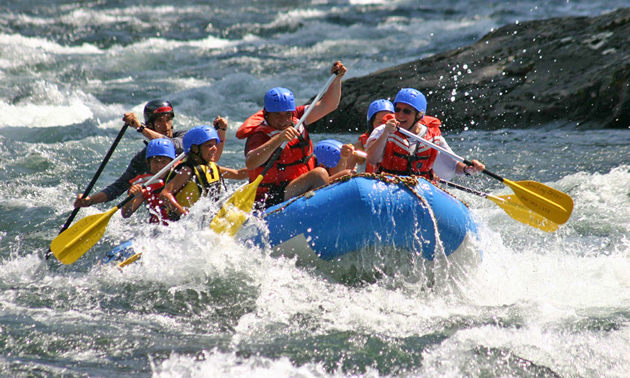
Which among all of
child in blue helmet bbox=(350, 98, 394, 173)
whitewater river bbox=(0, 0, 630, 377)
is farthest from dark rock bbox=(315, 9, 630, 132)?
child in blue helmet bbox=(350, 98, 394, 173)

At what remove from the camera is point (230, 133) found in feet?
39.5

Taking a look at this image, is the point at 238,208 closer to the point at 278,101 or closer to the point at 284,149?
the point at 284,149

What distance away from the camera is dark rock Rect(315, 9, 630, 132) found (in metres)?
10.2

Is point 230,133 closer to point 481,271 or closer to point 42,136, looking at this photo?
point 42,136

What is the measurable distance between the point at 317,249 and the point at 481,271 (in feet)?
4.44

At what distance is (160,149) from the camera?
19.9ft

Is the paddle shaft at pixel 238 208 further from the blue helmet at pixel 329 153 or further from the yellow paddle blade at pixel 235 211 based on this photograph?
the blue helmet at pixel 329 153

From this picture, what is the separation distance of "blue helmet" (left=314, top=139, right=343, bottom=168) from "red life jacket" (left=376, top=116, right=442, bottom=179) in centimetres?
40

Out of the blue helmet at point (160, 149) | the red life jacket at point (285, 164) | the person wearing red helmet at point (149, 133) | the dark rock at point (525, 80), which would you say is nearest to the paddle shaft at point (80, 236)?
the blue helmet at point (160, 149)

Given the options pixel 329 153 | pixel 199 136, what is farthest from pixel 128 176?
pixel 329 153

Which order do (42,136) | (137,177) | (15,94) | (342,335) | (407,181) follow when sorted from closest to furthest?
(342,335)
(407,181)
(137,177)
(42,136)
(15,94)

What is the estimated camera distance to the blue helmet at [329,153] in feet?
19.4

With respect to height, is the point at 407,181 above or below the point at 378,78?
above

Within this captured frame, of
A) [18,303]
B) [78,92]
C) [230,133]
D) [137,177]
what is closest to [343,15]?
[78,92]
